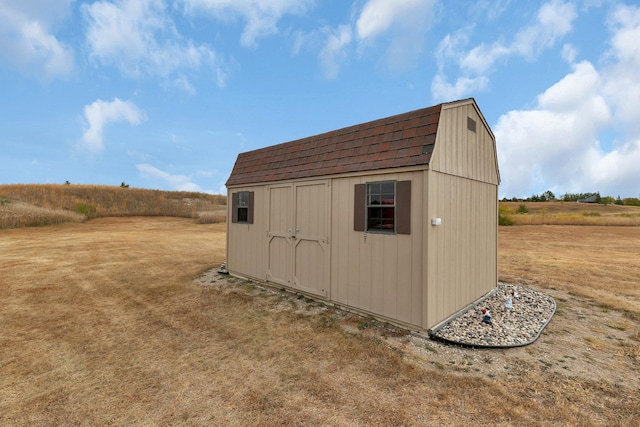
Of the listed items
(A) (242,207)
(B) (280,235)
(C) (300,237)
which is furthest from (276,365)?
(A) (242,207)

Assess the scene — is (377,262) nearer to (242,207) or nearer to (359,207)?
(359,207)

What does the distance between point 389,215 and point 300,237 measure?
2.24m

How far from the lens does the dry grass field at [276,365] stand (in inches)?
110

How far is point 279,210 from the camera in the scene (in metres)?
6.84

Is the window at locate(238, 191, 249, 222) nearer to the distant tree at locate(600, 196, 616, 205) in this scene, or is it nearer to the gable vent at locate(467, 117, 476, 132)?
the gable vent at locate(467, 117, 476, 132)

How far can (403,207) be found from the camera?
4625mm

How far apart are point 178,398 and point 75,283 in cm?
677

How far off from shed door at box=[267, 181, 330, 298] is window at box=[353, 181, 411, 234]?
2.74ft

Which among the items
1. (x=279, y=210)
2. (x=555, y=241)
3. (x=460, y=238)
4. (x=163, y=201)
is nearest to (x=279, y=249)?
(x=279, y=210)

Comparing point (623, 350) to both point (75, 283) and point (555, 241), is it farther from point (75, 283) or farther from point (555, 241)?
point (555, 241)

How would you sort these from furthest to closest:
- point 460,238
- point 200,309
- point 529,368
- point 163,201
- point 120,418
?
1. point 163,201
2. point 200,309
3. point 460,238
4. point 529,368
5. point 120,418

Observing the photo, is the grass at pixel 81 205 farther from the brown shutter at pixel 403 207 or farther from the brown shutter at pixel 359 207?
the brown shutter at pixel 403 207

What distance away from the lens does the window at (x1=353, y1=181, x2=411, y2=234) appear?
462 centimetres

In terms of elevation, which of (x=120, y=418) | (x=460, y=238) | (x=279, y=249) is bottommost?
(x=120, y=418)
